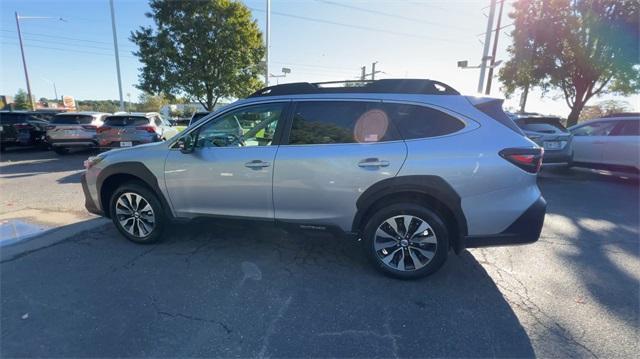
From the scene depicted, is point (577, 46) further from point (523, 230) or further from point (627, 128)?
point (523, 230)

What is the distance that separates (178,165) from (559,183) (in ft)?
27.6

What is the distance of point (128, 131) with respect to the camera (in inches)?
382

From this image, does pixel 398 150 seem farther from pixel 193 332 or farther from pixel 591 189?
pixel 591 189

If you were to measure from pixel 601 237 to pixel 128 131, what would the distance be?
11.3 meters

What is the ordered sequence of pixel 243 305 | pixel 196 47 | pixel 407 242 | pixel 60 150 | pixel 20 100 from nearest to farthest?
pixel 243 305, pixel 407 242, pixel 60 150, pixel 196 47, pixel 20 100

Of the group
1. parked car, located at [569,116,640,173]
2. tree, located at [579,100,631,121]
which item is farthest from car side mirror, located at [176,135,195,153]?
tree, located at [579,100,631,121]

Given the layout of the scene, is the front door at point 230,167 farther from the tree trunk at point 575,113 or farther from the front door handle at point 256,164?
the tree trunk at point 575,113

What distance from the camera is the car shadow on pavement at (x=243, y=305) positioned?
7.48ft

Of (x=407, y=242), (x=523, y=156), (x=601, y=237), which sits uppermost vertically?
(x=523, y=156)

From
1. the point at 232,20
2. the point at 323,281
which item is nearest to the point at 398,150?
the point at 323,281

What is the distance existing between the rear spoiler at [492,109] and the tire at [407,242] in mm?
1048

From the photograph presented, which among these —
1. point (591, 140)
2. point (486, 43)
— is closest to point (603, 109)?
point (486, 43)

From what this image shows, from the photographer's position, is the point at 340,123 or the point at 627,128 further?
the point at 627,128

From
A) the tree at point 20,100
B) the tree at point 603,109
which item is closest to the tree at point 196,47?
the tree at point 603,109
